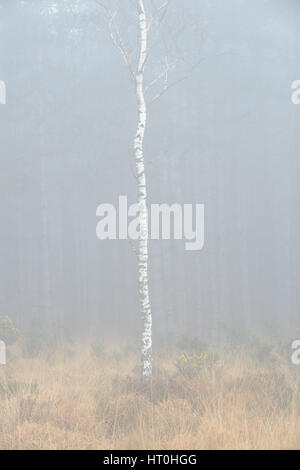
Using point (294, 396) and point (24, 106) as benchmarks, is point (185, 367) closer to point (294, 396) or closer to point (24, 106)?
point (294, 396)

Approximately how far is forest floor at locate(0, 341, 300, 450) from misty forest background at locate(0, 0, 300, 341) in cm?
835

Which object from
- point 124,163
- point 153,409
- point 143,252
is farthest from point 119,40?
point 124,163

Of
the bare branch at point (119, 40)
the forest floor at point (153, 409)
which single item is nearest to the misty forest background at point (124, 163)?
the bare branch at point (119, 40)

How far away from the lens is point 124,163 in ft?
57.8

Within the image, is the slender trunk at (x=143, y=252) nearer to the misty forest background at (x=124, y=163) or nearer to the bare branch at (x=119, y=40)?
the bare branch at (x=119, y=40)

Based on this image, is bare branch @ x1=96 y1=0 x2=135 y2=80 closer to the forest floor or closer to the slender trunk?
the slender trunk

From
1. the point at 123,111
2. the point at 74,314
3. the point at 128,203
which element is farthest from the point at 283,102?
the point at 74,314

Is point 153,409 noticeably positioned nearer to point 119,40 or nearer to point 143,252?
point 143,252

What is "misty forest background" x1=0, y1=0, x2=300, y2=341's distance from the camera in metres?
17.2

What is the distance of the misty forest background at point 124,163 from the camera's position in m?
17.2

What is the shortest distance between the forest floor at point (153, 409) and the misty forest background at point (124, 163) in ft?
27.4

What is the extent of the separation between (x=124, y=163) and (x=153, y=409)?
1278cm

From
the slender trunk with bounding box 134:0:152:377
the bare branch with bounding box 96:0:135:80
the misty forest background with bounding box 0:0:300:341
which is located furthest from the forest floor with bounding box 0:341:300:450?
the misty forest background with bounding box 0:0:300:341

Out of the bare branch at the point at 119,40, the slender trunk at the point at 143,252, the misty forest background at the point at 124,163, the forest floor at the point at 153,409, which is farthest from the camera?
the misty forest background at the point at 124,163
